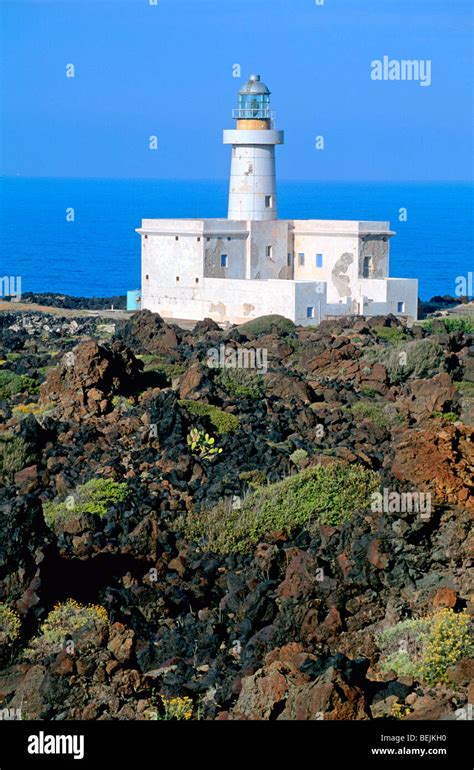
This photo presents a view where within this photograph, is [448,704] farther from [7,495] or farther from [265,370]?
[265,370]

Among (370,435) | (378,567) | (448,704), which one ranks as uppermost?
(370,435)

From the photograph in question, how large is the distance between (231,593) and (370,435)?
23.9ft

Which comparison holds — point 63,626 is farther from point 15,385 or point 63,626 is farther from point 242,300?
point 242,300

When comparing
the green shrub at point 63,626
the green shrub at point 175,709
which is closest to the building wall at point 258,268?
the green shrub at point 63,626

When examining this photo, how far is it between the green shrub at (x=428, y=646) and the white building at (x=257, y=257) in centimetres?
2269

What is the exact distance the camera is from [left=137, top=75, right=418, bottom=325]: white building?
125 feet

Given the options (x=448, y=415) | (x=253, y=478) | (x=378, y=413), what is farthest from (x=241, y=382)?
(x=253, y=478)

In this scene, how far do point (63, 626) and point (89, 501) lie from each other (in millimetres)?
4409

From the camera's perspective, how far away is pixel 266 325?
3509 cm

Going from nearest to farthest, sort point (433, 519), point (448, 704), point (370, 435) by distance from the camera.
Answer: point (448, 704) < point (433, 519) < point (370, 435)

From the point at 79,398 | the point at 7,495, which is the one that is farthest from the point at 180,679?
the point at 79,398

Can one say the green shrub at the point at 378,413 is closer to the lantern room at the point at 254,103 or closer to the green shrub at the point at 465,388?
the green shrub at the point at 465,388

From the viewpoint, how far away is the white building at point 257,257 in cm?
3800

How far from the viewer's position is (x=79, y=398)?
25047mm
